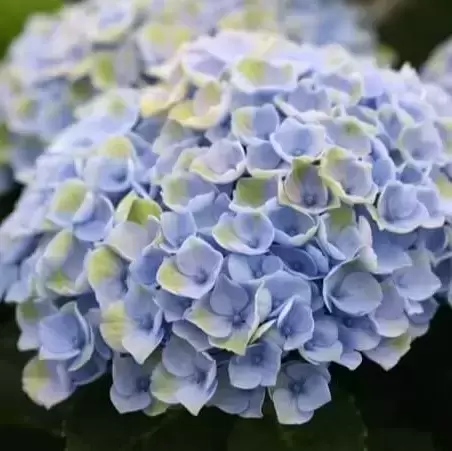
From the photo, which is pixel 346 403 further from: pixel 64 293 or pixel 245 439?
pixel 64 293

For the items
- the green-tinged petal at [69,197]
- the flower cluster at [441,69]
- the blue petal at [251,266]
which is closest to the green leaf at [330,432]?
the blue petal at [251,266]

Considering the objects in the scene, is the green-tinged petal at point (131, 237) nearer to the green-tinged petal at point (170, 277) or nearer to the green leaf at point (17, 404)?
the green-tinged petal at point (170, 277)

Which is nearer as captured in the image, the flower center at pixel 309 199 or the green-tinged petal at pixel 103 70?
the flower center at pixel 309 199

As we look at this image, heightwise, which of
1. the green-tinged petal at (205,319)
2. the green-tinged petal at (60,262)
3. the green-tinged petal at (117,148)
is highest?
the green-tinged petal at (205,319)

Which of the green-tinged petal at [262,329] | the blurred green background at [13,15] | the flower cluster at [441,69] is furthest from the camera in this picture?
the blurred green background at [13,15]

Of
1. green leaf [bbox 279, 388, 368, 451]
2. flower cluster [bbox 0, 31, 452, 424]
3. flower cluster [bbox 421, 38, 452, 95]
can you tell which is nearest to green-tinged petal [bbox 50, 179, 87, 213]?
flower cluster [bbox 0, 31, 452, 424]

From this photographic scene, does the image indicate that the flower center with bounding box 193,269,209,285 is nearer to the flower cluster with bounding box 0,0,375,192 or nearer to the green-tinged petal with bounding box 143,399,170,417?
the green-tinged petal with bounding box 143,399,170,417
